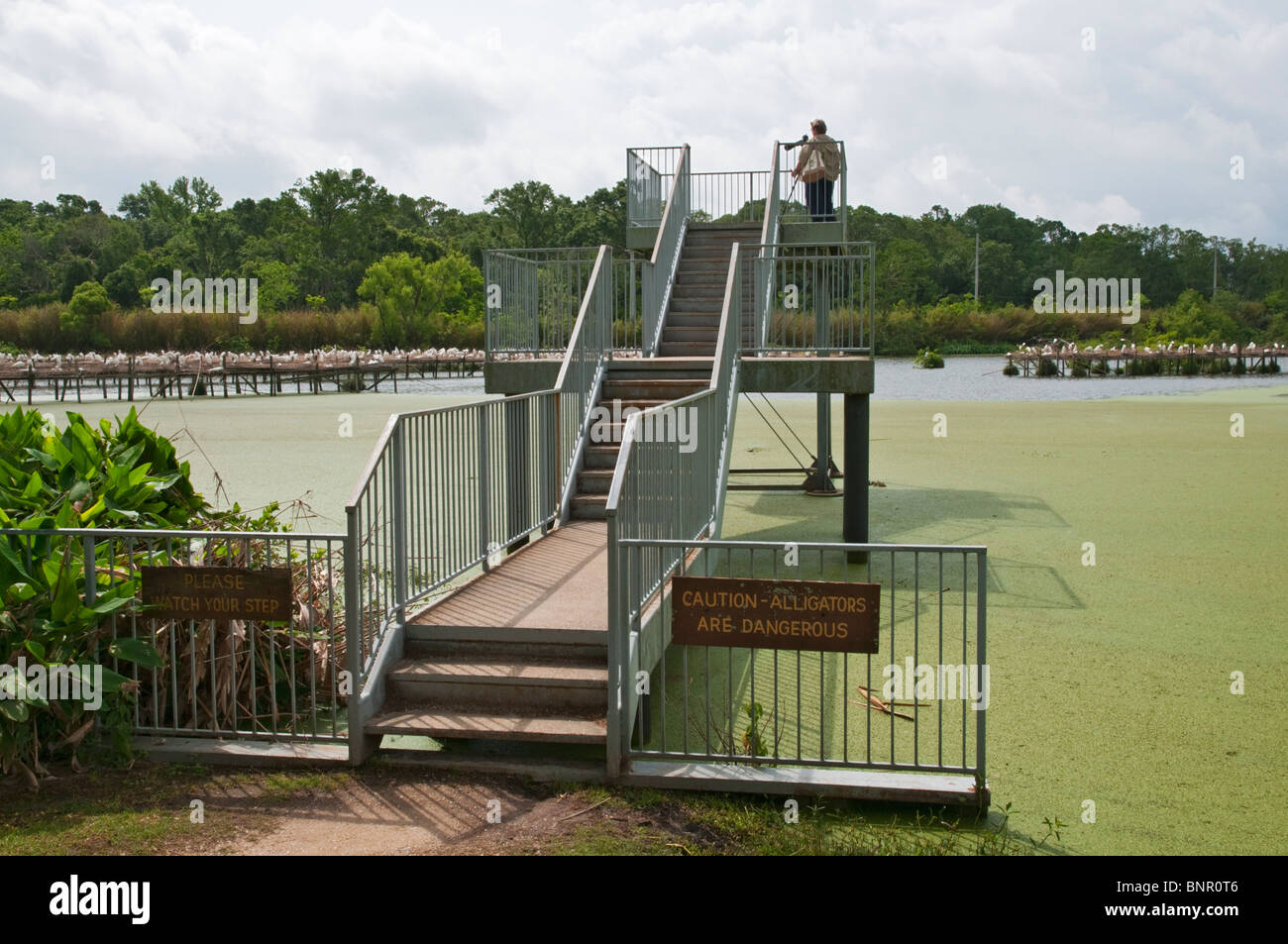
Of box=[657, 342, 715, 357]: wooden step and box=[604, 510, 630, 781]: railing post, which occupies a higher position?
box=[657, 342, 715, 357]: wooden step

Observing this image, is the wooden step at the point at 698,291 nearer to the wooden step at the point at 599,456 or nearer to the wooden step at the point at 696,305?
the wooden step at the point at 696,305

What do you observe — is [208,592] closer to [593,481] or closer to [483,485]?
[483,485]

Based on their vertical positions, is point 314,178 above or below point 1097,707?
above

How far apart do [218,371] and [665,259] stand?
36993 millimetres

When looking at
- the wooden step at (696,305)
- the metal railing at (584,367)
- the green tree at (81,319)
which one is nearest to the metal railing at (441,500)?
the metal railing at (584,367)

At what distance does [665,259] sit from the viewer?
14289 millimetres

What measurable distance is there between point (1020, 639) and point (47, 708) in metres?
6.08

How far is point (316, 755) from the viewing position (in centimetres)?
566

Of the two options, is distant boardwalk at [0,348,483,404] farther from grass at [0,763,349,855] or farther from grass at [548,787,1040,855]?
grass at [548,787,1040,855]

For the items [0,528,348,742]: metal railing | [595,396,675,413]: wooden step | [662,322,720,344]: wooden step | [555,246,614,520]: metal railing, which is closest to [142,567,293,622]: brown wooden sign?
[0,528,348,742]: metal railing

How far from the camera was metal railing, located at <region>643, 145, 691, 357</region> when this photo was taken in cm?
1263

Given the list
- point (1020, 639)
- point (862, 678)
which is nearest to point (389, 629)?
point (862, 678)

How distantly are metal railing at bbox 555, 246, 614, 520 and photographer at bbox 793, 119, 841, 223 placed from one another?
5987 millimetres
